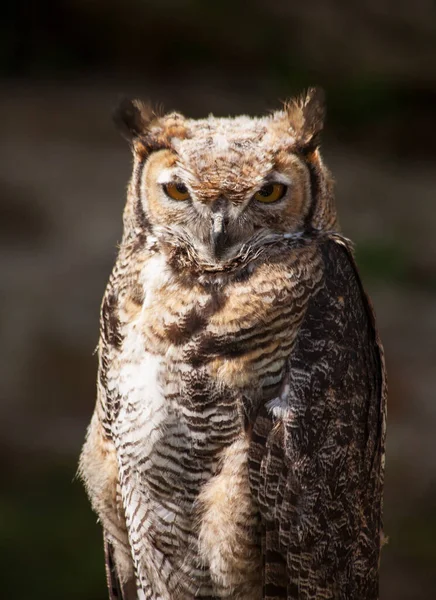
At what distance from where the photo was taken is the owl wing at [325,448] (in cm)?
184

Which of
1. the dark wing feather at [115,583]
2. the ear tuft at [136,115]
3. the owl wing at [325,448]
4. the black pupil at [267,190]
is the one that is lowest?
the dark wing feather at [115,583]

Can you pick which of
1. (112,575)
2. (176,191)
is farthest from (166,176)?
(112,575)

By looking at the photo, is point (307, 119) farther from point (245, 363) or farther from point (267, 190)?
point (245, 363)

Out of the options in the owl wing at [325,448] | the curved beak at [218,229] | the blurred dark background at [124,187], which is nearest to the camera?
the curved beak at [218,229]

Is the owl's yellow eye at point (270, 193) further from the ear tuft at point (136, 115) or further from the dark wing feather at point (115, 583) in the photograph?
the dark wing feather at point (115, 583)

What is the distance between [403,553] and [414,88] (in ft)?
8.28

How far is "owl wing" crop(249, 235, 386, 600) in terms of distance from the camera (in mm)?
1845

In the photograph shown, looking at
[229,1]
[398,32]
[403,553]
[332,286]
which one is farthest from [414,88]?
[332,286]

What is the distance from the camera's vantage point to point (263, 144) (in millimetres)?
1782

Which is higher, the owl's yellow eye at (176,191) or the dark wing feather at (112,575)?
the owl's yellow eye at (176,191)

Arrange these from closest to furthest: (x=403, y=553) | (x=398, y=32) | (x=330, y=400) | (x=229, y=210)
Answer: (x=229, y=210), (x=330, y=400), (x=403, y=553), (x=398, y=32)

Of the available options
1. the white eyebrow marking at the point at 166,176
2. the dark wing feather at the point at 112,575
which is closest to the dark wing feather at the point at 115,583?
the dark wing feather at the point at 112,575

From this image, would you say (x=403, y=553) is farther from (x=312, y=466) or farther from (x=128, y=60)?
(x=128, y=60)

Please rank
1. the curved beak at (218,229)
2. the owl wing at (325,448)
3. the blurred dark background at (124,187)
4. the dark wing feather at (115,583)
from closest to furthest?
the curved beak at (218,229), the owl wing at (325,448), the dark wing feather at (115,583), the blurred dark background at (124,187)
